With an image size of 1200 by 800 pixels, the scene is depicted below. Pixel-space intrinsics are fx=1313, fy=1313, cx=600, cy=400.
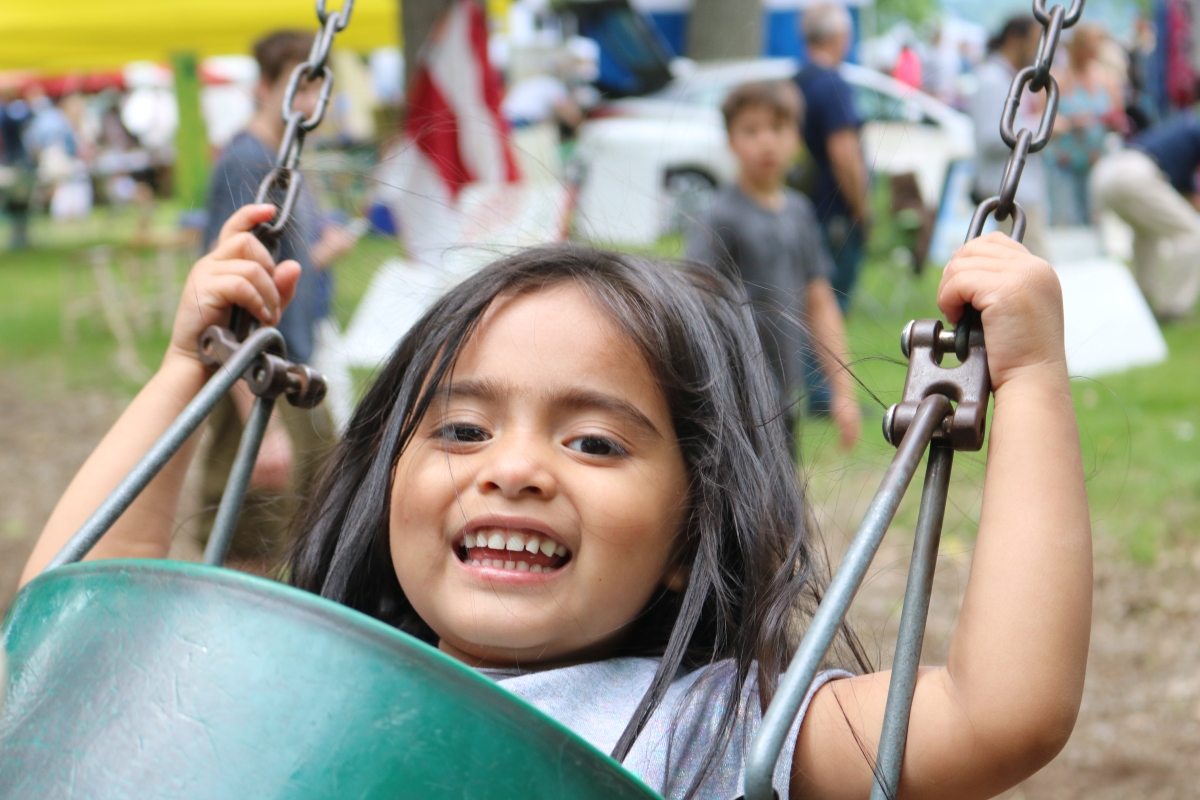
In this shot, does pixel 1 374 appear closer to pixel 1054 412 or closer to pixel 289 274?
pixel 289 274

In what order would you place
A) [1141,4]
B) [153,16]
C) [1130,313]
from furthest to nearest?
[1141,4] < [153,16] < [1130,313]

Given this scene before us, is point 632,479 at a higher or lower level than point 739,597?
higher

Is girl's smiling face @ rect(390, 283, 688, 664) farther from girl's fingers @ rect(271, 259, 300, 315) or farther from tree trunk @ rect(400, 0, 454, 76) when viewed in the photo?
tree trunk @ rect(400, 0, 454, 76)

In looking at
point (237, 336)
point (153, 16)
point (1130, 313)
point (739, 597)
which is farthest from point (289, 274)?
point (153, 16)

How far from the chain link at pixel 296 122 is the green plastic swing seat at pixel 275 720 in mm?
672

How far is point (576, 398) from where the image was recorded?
136 cm

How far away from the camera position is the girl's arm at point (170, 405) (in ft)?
5.23

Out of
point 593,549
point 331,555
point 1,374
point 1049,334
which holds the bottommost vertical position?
point 1,374

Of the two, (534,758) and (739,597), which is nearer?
(534,758)

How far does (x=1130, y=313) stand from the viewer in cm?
632

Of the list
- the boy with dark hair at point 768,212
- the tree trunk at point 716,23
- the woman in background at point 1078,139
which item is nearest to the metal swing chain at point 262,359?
the boy with dark hair at point 768,212

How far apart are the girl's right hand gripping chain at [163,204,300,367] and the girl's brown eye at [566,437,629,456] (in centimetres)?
50

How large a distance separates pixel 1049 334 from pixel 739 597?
0.46 meters

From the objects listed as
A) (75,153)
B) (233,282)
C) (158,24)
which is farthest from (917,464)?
(75,153)
